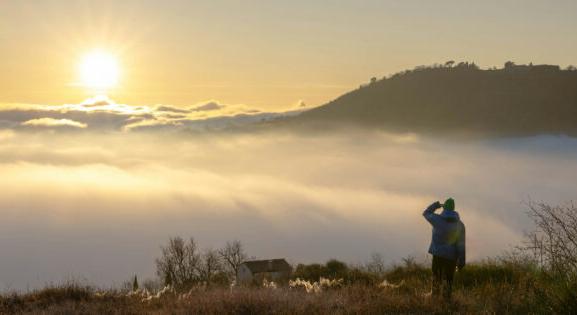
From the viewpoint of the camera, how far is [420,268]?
17828 mm

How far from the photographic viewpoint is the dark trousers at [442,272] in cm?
1132

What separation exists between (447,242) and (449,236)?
12cm

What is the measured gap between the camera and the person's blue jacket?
448 inches

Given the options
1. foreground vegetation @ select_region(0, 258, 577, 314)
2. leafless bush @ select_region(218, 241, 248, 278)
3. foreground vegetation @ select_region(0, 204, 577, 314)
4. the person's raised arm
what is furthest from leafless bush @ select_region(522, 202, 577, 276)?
leafless bush @ select_region(218, 241, 248, 278)

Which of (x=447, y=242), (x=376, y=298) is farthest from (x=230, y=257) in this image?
(x=376, y=298)

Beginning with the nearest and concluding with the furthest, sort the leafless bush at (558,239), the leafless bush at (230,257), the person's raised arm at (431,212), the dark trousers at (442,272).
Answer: the leafless bush at (558,239), the dark trousers at (442,272), the person's raised arm at (431,212), the leafless bush at (230,257)

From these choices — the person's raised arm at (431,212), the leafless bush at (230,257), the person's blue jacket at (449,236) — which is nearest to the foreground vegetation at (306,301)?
the person's blue jacket at (449,236)

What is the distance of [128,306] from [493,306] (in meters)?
6.80

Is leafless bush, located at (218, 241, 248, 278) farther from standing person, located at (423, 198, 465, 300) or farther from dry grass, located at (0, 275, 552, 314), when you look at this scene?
standing person, located at (423, 198, 465, 300)

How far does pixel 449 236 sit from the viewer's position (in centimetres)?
1141

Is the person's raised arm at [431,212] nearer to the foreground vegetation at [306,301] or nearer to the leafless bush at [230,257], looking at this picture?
the foreground vegetation at [306,301]

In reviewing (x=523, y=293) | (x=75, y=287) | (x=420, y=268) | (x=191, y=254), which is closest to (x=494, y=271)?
(x=420, y=268)

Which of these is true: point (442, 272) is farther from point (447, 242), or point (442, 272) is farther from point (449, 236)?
point (449, 236)

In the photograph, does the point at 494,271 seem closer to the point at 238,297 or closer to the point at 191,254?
the point at 238,297
